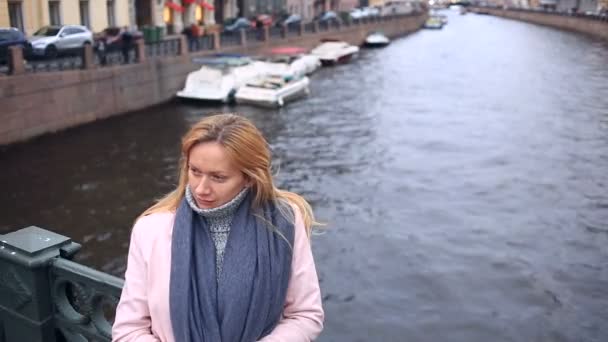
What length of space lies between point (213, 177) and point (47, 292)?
158 cm

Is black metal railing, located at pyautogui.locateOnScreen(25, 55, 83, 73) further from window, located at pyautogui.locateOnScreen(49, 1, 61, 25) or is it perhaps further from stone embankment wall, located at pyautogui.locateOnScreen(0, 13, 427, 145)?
window, located at pyautogui.locateOnScreen(49, 1, 61, 25)

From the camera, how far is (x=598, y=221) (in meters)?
13.0

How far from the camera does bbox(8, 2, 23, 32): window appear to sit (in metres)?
23.7

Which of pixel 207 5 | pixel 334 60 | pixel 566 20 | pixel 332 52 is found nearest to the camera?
pixel 334 60

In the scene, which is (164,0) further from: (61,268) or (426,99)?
(61,268)

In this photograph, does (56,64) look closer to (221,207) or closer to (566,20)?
(221,207)

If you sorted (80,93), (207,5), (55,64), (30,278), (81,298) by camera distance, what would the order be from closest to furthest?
1. (30,278)
2. (81,298)
3. (55,64)
4. (80,93)
5. (207,5)

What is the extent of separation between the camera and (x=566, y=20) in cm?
7381

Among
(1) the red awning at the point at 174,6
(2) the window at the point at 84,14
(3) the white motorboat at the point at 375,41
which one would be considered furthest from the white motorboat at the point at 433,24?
(2) the window at the point at 84,14

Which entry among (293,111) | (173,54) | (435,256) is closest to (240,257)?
(435,256)

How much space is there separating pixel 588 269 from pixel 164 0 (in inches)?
1159

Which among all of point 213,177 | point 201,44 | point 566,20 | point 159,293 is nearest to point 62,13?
point 201,44

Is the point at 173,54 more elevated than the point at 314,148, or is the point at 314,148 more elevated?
the point at 173,54

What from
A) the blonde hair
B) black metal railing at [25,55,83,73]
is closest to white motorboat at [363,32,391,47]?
black metal railing at [25,55,83,73]
